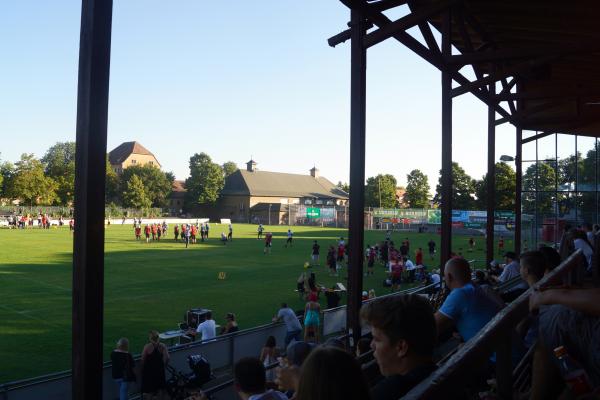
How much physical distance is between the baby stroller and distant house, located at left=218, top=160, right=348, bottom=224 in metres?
77.0

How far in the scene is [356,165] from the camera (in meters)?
6.55

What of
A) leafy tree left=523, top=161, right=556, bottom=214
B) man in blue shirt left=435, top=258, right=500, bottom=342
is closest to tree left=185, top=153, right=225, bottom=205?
leafy tree left=523, top=161, right=556, bottom=214

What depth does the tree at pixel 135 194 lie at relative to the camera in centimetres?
8806

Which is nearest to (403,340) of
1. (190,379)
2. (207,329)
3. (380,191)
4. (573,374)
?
(573,374)

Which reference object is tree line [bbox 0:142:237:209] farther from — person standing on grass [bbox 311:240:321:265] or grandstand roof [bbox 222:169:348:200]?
person standing on grass [bbox 311:240:321:265]

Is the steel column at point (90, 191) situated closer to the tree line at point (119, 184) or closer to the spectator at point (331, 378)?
the spectator at point (331, 378)

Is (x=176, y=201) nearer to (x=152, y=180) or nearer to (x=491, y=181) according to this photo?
(x=152, y=180)

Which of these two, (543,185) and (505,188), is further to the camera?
(505,188)

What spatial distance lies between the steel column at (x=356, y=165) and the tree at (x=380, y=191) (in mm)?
91870

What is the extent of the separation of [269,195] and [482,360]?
95.2 metres

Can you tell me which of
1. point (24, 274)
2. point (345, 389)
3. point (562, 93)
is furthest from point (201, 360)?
point (24, 274)

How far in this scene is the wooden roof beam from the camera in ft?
22.2

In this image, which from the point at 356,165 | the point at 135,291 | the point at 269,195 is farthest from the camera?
the point at 269,195

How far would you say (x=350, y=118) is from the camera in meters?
6.60
